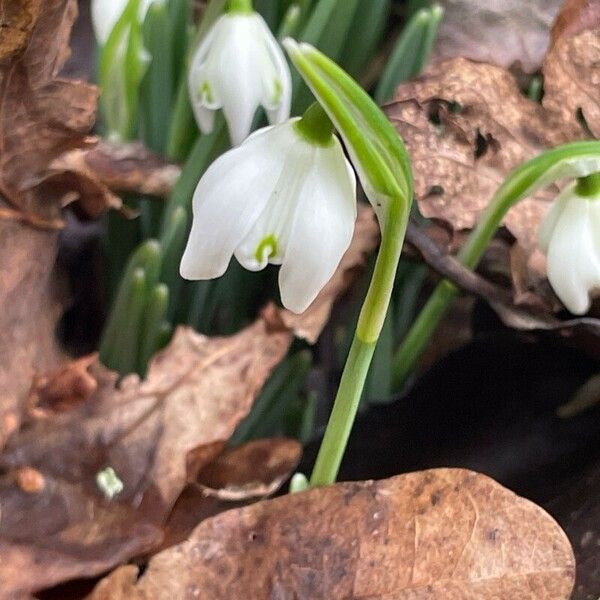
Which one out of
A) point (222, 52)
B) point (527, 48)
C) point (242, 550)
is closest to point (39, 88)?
point (222, 52)

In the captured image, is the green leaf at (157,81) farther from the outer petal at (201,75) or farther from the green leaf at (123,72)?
the outer petal at (201,75)

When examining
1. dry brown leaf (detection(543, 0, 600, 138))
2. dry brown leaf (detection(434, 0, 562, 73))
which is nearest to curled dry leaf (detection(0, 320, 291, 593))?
dry brown leaf (detection(543, 0, 600, 138))

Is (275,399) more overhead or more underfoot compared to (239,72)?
more underfoot

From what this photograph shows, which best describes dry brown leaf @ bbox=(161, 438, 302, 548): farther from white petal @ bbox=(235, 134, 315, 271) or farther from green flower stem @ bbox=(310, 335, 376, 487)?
white petal @ bbox=(235, 134, 315, 271)

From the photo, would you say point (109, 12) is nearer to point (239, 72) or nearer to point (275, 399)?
point (239, 72)

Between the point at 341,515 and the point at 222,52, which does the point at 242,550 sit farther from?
the point at 222,52

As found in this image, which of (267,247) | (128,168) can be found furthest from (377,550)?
(128,168)

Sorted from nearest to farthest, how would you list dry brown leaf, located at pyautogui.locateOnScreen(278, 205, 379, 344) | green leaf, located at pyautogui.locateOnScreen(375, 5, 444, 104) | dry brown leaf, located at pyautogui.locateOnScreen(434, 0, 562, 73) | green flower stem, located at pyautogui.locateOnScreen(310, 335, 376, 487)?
green flower stem, located at pyautogui.locateOnScreen(310, 335, 376, 487) → dry brown leaf, located at pyautogui.locateOnScreen(278, 205, 379, 344) → green leaf, located at pyautogui.locateOnScreen(375, 5, 444, 104) → dry brown leaf, located at pyautogui.locateOnScreen(434, 0, 562, 73)
